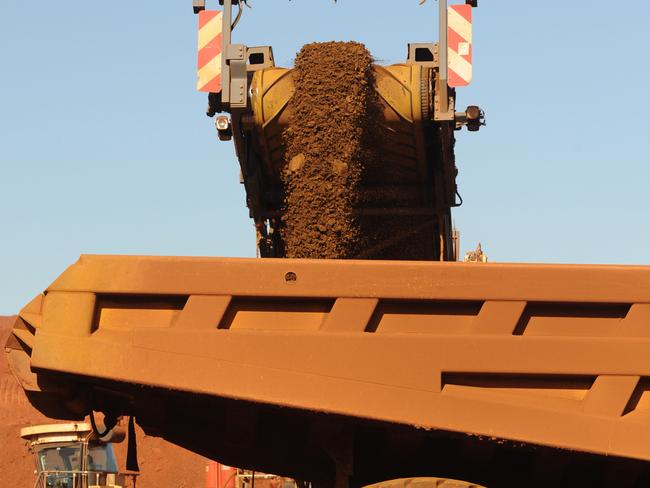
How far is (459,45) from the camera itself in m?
6.18

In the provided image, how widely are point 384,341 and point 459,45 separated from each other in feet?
9.29

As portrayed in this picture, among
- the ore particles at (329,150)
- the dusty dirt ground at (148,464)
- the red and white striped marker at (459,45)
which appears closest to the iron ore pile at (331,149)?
the ore particles at (329,150)

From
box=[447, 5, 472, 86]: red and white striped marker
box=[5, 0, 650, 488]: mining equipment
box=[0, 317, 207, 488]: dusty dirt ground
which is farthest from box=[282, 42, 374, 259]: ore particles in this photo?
box=[0, 317, 207, 488]: dusty dirt ground

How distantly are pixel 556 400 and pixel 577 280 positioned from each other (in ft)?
1.34

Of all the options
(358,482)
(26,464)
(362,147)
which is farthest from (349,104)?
(26,464)

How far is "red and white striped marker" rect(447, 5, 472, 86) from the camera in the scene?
609cm

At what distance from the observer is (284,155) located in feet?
20.0

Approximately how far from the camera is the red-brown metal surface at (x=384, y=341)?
375 centimetres

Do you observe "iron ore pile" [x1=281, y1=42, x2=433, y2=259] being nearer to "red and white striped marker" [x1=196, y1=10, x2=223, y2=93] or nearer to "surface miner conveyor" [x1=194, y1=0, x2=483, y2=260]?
"surface miner conveyor" [x1=194, y1=0, x2=483, y2=260]

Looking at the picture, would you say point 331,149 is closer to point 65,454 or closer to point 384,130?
point 384,130

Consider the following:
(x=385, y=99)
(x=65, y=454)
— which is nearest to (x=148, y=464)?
(x=65, y=454)

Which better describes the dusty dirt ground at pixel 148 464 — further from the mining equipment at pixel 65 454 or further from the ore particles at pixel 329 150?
the ore particles at pixel 329 150

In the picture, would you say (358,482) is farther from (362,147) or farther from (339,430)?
(362,147)

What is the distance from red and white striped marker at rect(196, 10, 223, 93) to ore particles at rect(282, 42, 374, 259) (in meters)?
0.56
